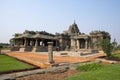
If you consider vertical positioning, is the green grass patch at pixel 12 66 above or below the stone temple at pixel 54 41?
below

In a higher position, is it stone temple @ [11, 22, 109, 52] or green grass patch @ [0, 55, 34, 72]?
stone temple @ [11, 22, 109, 52]

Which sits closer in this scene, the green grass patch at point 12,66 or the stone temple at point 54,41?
the green grass patch at point 12,66

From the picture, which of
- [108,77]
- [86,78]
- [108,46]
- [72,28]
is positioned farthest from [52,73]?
[72,28]

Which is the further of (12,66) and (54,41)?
(54,41)

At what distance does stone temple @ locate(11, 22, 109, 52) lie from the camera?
3759 centimetres

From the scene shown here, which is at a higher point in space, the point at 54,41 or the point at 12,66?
the point at 54,41

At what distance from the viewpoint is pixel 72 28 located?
5928 centimetres

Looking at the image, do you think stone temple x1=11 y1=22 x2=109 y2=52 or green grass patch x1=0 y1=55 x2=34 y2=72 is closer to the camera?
green grass patch x1=0 y1=55 x2=34 y2=72

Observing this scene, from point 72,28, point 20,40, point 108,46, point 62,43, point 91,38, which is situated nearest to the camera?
point 108,46

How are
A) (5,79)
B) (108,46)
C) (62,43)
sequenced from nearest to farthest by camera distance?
(5,79), (108,46), (62,43)

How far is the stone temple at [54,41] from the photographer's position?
3759 cm

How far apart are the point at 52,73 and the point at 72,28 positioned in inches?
1942

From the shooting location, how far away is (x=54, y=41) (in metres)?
44.0

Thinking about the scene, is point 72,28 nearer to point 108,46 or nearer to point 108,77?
point 108,46
